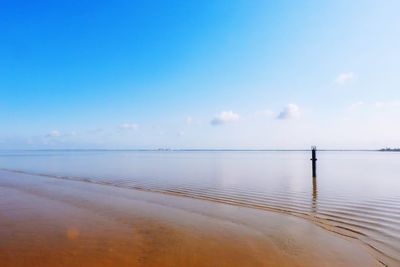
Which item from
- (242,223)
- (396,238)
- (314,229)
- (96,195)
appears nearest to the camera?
(396,238)

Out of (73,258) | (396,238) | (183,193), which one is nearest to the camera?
(73,258)

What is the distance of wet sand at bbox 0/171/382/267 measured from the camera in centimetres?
705

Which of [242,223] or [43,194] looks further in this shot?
[43,194]

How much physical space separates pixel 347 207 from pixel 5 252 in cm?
1423

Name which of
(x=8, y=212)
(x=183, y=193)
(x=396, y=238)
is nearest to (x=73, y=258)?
(x=8, y=212)

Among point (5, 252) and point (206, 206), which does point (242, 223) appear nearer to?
point (206, 206)

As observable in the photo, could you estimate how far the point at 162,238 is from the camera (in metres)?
8.79

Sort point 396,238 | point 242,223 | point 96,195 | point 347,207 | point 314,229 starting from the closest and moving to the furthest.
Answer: point 396,238, point 314,229, point 242,223, point 347,207, point 96,195

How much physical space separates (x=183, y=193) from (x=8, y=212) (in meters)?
9.66

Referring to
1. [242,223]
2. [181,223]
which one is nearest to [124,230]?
[181,223]

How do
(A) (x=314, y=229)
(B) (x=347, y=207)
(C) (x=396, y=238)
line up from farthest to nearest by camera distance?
(B) (x=347, y=207), (A) (x=314, y=229), (C) (x=396, y=238)

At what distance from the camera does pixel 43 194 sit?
1759 cm

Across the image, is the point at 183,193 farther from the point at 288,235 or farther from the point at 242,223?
the point at 288,235

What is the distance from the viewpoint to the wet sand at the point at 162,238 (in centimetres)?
705
